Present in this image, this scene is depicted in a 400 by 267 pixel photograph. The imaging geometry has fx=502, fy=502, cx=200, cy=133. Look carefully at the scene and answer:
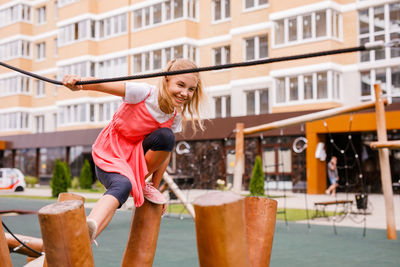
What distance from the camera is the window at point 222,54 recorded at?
28.5 m

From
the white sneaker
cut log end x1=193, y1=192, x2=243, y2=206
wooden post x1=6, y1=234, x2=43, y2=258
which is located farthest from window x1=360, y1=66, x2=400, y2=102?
cut log end x1=193, y1=192, x2=243, y2=206

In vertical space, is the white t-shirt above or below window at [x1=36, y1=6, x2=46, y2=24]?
below

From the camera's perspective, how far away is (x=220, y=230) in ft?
5.50

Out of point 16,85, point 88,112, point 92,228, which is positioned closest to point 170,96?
point 92,228

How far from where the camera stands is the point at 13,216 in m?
12.7

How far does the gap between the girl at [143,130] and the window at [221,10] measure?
2656 cm

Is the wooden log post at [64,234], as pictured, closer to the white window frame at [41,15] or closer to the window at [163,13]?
the window at [163,13]

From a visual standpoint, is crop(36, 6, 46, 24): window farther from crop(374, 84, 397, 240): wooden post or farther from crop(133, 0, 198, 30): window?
crop(374, 84, 397, 240): wooden post

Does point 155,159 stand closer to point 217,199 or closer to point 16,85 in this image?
A: point 217,199

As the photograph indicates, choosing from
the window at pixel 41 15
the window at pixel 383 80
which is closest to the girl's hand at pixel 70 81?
the window at pixel 383 80

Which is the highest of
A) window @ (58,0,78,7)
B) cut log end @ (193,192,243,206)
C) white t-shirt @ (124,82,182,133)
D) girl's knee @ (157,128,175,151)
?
window @ (58,0,78,7)

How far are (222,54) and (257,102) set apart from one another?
12.8 ft

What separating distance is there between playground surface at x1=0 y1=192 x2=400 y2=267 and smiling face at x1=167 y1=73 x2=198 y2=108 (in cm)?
369

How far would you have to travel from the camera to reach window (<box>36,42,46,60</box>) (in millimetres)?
38750
